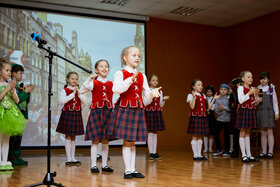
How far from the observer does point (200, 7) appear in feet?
23.5

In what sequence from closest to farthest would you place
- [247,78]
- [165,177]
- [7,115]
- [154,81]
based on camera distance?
1. [165,177]
2. [7,115]
3. [247,78]
4. [154,81]

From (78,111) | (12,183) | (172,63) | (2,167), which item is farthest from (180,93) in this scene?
(12,183)

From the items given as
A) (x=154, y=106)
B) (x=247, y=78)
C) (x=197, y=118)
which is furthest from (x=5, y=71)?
(x=247, y=78)

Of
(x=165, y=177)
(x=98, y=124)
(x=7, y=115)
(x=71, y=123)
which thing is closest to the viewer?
(x=165, y=177)

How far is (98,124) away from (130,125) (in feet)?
2.05

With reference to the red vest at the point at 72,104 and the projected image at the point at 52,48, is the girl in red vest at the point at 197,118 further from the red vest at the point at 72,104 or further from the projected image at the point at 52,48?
the projected image at the point at 52,48

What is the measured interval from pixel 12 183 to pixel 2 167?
3.26 ft

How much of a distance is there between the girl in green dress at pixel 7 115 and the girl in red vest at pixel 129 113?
50.0 inches

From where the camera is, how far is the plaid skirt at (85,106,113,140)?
3.61 meters

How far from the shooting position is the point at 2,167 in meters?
3.87

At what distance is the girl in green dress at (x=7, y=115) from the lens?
372cm

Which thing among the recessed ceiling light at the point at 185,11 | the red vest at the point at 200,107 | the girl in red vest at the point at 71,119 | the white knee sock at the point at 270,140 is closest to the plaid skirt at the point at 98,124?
the girl in red vest at the point at 71,119

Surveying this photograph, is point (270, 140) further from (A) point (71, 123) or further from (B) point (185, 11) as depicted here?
(B) point (185, 11)

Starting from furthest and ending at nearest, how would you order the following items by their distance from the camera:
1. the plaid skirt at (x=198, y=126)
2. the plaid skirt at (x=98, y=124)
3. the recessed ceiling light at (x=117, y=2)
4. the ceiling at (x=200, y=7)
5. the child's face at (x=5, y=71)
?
the ceiling at (x=200, y=7)
the recessed ceiling light at (x=117, y=2)
the plaid skirt at (x=198, y=126)
the child's face at (x=5, y=71)
the plaid skirt at (x=98, y=124)
